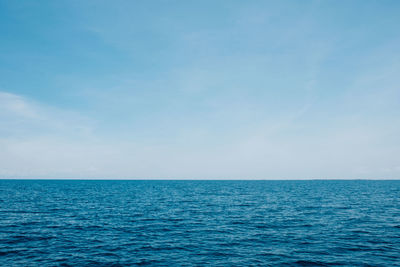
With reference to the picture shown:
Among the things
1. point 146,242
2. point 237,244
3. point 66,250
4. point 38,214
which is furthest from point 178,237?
point 38,214

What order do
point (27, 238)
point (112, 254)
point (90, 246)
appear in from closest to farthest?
1. point (112, 254)
2. point (90, 246)
3. point (27, 238)

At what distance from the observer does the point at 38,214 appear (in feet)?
152

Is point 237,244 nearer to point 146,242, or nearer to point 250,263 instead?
point 250,263

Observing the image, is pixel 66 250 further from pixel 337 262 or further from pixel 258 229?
pixel 337 262

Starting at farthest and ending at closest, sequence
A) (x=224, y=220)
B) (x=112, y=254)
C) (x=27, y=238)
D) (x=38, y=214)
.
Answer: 1. (x=38, y=214)
2. (x=224, y=220)
3. (x=27, y=238)
4. (x=112, y=254)

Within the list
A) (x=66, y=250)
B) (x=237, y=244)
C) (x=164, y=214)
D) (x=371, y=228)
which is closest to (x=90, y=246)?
(x=66, y=250)

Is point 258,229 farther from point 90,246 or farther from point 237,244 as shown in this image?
point 90,246

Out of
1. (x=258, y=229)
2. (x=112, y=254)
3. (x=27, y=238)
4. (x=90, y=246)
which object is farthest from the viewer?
(x=258, y=229)

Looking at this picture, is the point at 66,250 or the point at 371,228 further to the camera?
the point at 371,228

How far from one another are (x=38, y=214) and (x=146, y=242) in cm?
2962

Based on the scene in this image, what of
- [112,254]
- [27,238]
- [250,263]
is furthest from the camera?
[27,238]

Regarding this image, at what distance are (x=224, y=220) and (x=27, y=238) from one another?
27640 millimetres

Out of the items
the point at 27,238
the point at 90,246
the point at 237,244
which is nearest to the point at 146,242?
the point at 90,246

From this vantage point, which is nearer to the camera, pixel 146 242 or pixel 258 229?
pixel 146 242
